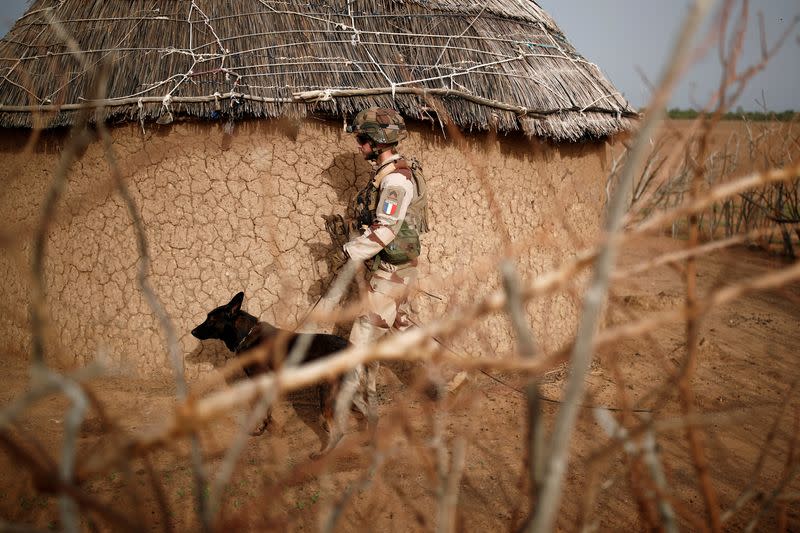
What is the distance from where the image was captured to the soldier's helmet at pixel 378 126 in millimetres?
3443

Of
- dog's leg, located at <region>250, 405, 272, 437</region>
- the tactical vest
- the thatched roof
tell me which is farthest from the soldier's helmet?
dog's leg, located at <region>250, 405, 272, 437</region>

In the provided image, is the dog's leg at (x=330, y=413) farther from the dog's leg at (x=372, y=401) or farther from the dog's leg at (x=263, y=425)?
the dog's leg at (x=263, y=425)

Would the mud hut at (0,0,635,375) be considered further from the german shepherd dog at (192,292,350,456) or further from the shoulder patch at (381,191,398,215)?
the shoulder patch at (381,191,398,215)

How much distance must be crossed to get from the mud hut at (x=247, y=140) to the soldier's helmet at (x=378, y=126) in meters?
0.51

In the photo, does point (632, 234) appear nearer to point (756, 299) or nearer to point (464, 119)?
point (464, 119)

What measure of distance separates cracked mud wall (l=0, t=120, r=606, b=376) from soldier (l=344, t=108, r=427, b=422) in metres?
0.61

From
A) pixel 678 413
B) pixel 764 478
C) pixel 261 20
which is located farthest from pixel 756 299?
pixel 261 20

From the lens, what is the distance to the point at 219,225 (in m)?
4.15

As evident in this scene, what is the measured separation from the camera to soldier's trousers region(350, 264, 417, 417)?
352 cm

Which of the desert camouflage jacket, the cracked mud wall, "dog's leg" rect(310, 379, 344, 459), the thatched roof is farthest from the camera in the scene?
the cracked mud wall

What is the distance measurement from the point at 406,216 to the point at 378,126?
0.57 m

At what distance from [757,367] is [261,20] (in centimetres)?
481

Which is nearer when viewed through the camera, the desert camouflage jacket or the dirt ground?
the dirt ground

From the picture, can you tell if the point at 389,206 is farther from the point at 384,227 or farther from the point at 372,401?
the point at 372,401
